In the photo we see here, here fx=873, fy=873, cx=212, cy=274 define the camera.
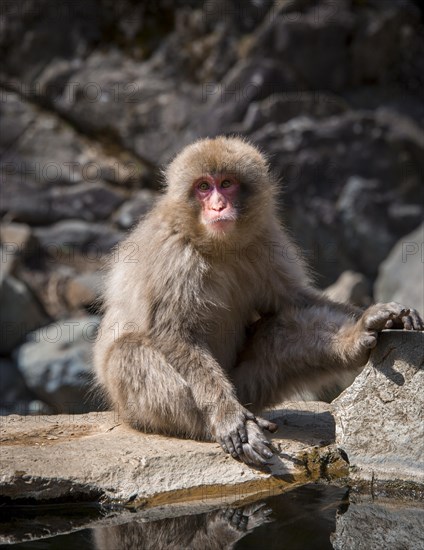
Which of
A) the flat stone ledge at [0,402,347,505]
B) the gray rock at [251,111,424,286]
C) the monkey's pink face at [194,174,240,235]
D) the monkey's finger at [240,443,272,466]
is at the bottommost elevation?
the flat stone ledge at [0,402,347,505]

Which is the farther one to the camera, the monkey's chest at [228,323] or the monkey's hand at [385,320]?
the monkey's chest at [228,323]

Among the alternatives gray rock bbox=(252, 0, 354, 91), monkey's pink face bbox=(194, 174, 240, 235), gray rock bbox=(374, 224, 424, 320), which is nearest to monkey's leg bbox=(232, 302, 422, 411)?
monkey's pink face bbox=(194, 174, 240, 235)

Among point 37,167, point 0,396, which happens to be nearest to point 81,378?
point 0,396

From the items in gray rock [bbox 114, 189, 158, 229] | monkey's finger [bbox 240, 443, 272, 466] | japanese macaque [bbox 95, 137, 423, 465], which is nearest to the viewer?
monkey's finger [bbox 240, 443, 272, 466]

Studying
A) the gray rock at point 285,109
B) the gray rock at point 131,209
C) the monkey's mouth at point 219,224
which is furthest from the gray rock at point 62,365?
the monkey's mouth at point 219,224

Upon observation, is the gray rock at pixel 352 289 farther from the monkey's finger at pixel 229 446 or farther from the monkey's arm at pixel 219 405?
the monkey's finger at pixel 229 446

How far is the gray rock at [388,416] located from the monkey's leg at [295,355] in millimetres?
299

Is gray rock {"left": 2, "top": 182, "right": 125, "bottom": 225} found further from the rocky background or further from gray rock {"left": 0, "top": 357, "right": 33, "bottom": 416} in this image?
gray rock {"left": 0, "top": 357, "right": 33, "bottom": 416}

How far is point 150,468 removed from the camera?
14.9 feet

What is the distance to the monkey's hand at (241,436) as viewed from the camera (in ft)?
15.1

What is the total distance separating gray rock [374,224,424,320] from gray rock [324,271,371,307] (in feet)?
0.48

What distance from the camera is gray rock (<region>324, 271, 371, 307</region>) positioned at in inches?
383

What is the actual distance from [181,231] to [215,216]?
10.5 inches

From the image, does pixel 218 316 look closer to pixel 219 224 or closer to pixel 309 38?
pixel 219 224
